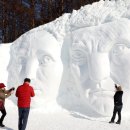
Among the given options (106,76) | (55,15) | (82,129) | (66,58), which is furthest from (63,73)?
(55,15)

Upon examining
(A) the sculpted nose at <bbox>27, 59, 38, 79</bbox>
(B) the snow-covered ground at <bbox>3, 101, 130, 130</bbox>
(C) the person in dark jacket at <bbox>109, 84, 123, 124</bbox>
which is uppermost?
(A) the sculpted nose at <bbox>27, 59, 38, 79</bbox>

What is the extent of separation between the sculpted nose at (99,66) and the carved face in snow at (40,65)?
1.11 meters

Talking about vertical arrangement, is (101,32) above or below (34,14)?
below

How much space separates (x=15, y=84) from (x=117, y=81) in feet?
10.4

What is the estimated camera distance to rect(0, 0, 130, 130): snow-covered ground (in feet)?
31.2

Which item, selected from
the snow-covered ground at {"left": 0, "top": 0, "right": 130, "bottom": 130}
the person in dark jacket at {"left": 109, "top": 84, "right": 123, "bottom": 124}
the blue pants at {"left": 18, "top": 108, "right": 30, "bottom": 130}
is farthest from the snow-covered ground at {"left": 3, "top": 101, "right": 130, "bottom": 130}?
the blue pants at {"left": 18, "top": 108, "right": 30, "bottom": 130}

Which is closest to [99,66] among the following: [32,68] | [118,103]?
[118,103]

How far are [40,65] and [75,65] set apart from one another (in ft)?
3.48

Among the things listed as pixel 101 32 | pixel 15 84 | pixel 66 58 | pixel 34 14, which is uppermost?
pixel 34 14

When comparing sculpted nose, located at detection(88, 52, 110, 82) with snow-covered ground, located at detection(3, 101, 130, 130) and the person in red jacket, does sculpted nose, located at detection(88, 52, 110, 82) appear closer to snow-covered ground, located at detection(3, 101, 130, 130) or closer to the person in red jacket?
snow-covered ground, located at detection(3, 101, 130, 130)

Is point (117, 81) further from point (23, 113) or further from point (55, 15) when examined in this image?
point (55, 15)

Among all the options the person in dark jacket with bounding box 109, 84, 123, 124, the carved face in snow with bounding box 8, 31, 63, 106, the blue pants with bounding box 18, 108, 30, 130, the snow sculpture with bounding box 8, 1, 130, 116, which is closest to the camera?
the blue pants with bounding box 18, 108, 30, 130

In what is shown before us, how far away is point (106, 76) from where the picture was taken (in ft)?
31.6

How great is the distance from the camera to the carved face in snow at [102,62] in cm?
957
